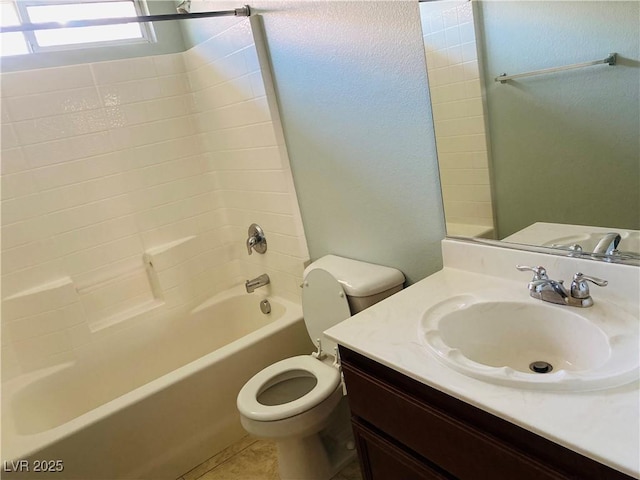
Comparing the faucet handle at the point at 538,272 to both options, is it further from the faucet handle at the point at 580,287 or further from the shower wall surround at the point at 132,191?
the shower wall surround at the point at 132,191

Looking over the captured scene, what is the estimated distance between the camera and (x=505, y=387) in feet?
3.01

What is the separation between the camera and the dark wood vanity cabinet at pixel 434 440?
2.76ft

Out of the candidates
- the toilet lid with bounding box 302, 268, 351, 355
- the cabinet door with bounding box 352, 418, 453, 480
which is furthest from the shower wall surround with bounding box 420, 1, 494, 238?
the cabinet door with bounding box 352, 418, 453, 480

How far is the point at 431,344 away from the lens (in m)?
1.11

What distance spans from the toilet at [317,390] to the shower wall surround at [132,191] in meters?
0.40

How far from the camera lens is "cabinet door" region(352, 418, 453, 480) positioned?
3.73ft

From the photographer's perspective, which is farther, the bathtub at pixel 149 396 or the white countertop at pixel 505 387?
the bathtub at pixel 149 396

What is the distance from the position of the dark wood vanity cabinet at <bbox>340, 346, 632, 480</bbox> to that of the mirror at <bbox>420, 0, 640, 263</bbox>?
560 millimetres

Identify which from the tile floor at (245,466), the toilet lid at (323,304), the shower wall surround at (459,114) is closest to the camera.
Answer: the shower wall surround at (459,114)

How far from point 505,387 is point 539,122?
28.4 inches

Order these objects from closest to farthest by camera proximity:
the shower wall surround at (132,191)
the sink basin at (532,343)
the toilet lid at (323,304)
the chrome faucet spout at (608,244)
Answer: the sink basin at (532,343) → the chrome faucet spout at (608,244) → the toilet lid at (323,304) → the shower wall surround at (132,191)

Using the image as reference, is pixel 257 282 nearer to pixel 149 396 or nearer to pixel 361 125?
pixel 149 396

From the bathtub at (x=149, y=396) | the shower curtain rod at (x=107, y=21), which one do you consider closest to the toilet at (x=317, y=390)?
the bathtub at (x=149, y=396)

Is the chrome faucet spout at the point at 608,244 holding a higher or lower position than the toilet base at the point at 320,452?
higher
